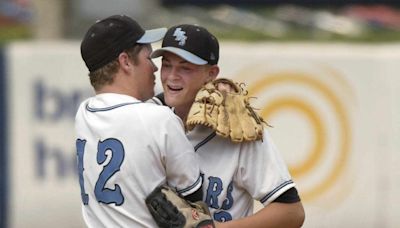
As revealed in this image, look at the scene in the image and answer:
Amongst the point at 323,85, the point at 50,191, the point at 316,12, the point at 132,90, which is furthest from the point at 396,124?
the point at 316,12

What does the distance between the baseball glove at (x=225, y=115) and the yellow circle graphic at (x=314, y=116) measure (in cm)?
514

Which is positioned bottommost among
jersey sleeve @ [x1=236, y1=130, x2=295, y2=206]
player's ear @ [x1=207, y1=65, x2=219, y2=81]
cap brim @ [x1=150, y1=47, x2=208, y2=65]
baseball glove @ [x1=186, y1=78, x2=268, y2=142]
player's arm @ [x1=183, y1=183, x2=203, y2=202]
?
player's arm @ [x1=183, y1=183, x2=203, y2=202]

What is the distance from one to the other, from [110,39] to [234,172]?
2.17 ft

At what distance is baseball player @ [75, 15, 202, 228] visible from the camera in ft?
13.3

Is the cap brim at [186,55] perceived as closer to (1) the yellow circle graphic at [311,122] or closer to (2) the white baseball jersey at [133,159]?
(2) the white baseball jersey at [133,159]

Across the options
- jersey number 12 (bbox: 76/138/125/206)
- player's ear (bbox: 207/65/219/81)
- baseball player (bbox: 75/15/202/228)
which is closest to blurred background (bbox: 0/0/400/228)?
player's ear (bbox: 207/65/219/81)

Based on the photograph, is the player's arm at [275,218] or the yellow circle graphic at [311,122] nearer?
the player's arm at [275,218]

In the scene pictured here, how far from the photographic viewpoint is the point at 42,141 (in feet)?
32.4

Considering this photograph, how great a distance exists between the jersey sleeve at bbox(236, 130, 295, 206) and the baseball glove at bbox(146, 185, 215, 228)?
21cm

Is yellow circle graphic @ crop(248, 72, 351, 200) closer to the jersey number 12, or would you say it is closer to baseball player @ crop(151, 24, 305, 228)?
baseball player @ crop(151, 24, 305, 228)

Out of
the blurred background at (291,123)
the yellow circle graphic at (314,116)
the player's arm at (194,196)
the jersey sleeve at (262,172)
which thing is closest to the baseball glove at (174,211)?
the player's arm at (194,196)

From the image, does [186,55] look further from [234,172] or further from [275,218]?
[275,218]

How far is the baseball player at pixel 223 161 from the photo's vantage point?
4.15 meters

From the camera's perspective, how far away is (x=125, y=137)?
161 inches
